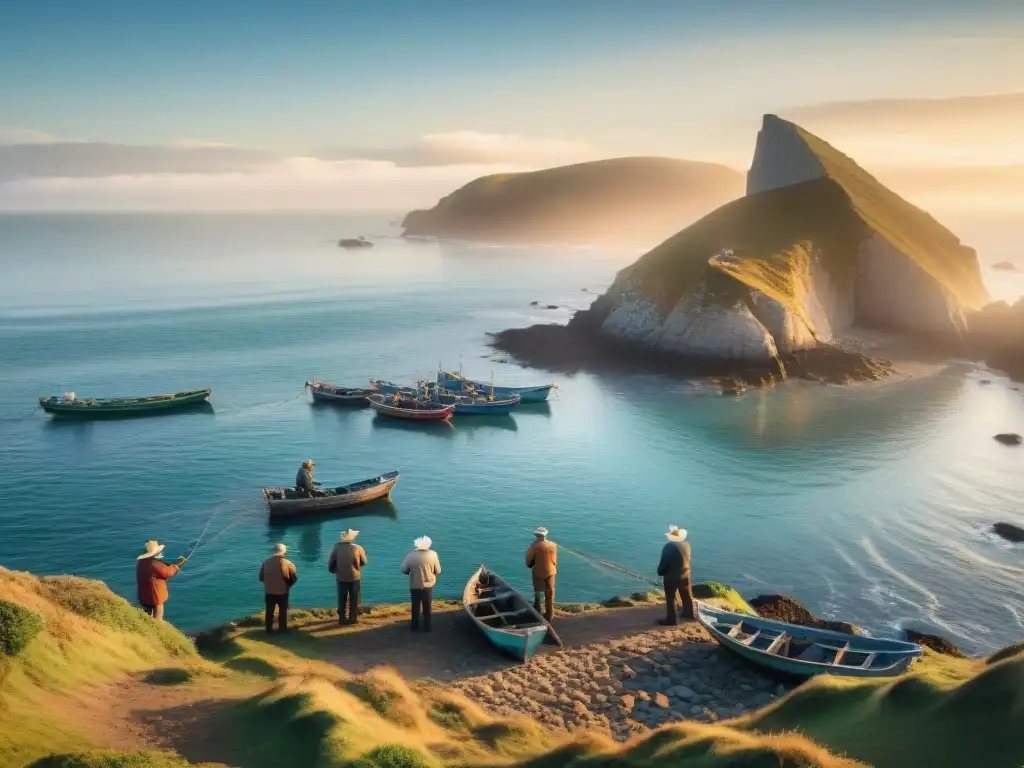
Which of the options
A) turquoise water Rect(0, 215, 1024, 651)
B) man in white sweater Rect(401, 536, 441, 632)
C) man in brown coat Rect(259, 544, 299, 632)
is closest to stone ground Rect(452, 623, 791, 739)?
man in white sweater Rect(401, 536, 441, 632)

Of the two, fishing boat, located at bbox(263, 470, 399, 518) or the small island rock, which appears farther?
fishing boat, located at bbox(263, 470, 399, 518)

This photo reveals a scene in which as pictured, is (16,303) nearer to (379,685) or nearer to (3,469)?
(3,469)

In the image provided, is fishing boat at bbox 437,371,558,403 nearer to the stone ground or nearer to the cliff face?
the cliff face

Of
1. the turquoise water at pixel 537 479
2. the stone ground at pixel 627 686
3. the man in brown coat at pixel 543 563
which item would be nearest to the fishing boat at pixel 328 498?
the turquoise water at pixel 537 479

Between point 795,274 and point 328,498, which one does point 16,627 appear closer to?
point 328,498

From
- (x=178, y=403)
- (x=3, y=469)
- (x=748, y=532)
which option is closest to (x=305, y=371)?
(x=178, y=403)
